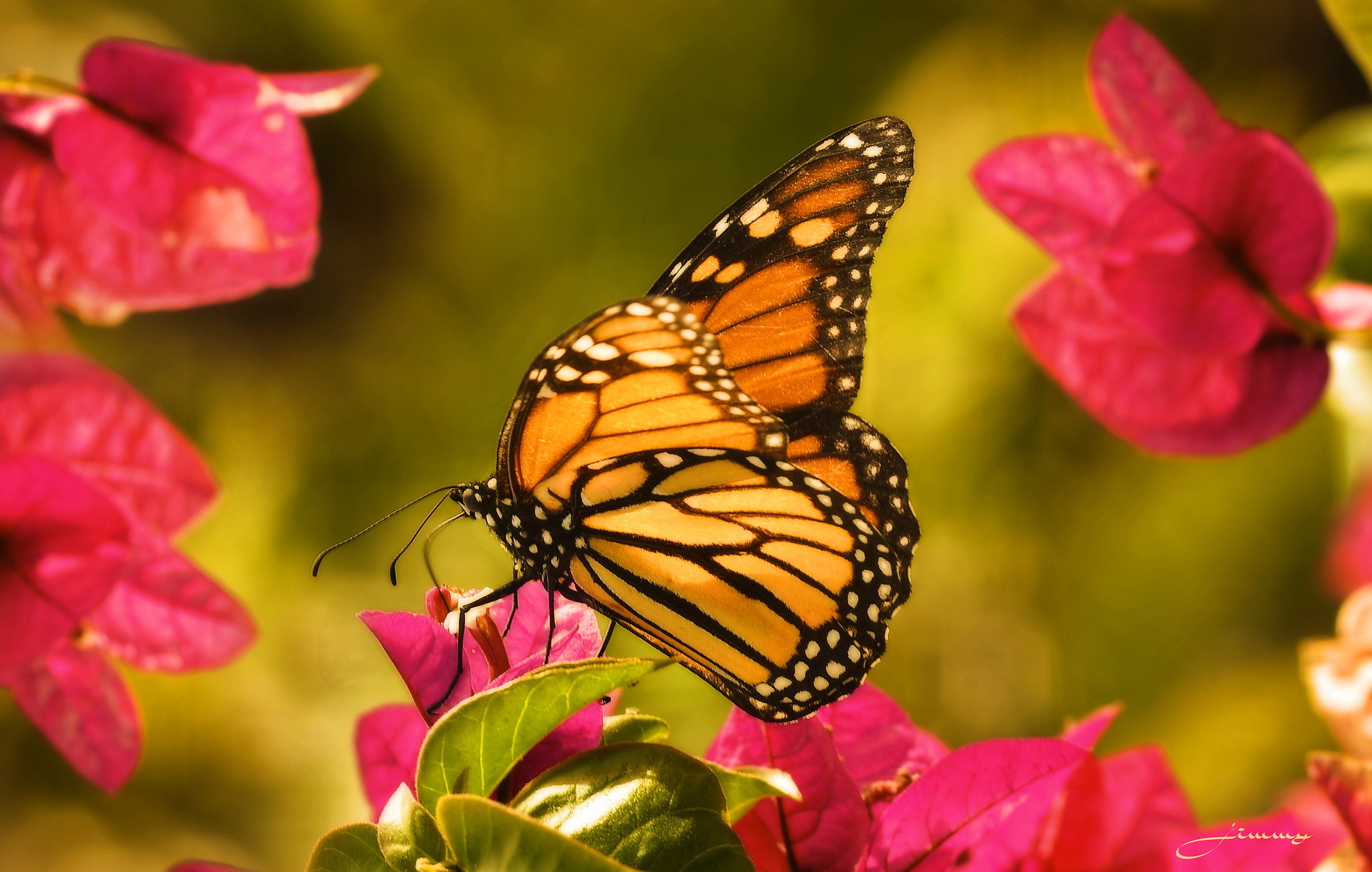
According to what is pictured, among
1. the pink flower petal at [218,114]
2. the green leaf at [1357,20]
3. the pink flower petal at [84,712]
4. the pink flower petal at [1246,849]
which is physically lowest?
the pink flower petal at [84,712]

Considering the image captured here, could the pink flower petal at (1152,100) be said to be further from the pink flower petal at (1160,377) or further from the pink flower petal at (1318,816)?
the pink flower petal at (1318,816)

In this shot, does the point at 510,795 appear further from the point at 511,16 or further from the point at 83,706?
the point at 511,16

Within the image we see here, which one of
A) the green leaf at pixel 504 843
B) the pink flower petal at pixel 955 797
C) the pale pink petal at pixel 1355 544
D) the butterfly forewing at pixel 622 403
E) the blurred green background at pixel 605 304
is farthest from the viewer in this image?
the blurred green background at pixel 605 304

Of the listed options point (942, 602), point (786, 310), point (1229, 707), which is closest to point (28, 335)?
point (786, 310)

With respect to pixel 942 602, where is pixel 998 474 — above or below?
above

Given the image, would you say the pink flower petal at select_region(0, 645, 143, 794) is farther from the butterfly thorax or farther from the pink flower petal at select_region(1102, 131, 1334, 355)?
the pink flower petal at select_region(1102, 131, 1334, 355)

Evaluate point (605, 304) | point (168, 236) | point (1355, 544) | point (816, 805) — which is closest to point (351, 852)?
point (816, 805)
